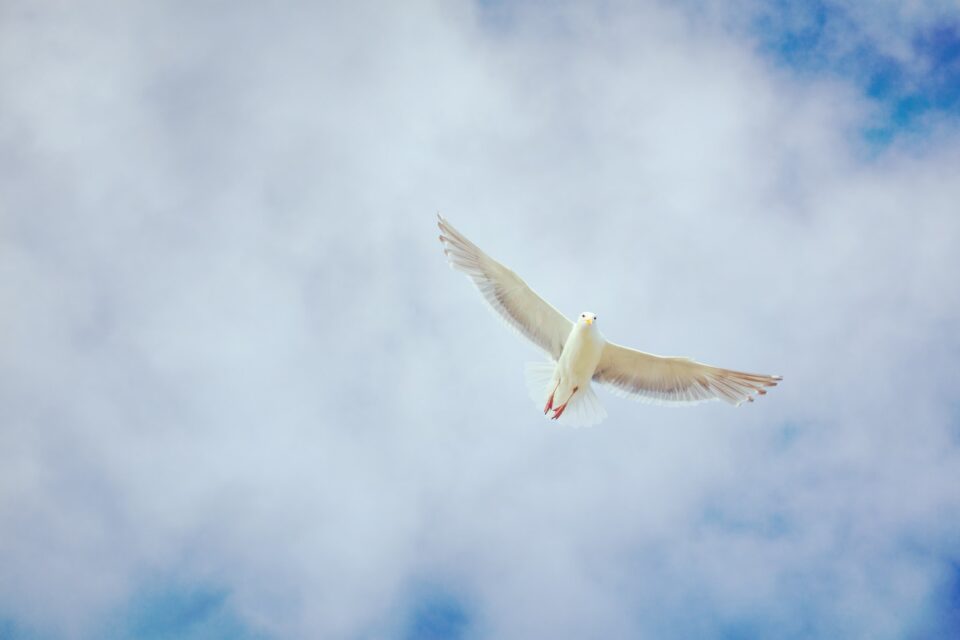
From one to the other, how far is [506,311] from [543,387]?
1.18 meters

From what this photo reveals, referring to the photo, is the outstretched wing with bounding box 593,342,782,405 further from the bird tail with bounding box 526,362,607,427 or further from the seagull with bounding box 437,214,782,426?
the bird tail with bounding box 526,362,607,427

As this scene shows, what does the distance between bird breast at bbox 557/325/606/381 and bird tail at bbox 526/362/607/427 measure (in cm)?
24

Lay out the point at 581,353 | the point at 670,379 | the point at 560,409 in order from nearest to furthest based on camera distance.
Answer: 1. the point at 581,353
2. the point at 560,409
3. the point at 670,379

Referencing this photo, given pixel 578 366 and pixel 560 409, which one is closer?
pixel 578 366

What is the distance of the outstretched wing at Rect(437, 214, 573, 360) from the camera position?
12852 millimetres

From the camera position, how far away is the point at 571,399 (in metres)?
13.2

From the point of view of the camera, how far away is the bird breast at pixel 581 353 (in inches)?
498

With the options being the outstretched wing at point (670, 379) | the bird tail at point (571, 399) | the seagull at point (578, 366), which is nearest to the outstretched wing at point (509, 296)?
the seagull at point (578, 366)

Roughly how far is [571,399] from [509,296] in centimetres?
167

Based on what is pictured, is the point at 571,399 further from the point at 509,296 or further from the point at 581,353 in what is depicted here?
the point at 509,296

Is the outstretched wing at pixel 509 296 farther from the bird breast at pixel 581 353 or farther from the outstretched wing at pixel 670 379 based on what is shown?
the outstretched wing at pixel 670 379

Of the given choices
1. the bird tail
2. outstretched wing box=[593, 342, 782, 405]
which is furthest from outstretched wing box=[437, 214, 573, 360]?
outstretched wing box=[593, 342, 782, 405]

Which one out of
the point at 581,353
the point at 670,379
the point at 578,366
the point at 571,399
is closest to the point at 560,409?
the point at 571,399

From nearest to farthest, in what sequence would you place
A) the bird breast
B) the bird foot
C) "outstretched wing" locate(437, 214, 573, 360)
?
the bird breast < "outstretched wing" locate(437, 214, 573, 360) < the bird foot
